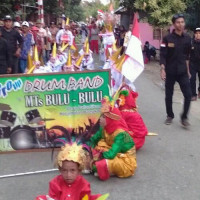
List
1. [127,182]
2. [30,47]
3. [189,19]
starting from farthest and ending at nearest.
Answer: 1. [189,19]
2. [30,47]
3. [127,182]

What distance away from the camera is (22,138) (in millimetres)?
5574

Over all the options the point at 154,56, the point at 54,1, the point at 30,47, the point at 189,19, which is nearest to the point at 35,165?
the point at 30,47

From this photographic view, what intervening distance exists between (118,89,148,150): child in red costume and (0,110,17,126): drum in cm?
148

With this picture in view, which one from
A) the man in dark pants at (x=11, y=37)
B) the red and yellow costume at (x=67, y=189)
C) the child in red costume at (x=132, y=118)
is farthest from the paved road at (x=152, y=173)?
the man in dark pants at (x=11, y=37)

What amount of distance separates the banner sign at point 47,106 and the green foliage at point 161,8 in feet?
42.7

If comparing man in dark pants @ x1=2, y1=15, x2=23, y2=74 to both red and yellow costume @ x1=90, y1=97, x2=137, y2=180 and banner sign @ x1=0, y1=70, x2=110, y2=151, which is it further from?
red and yellow costume @ x1=90, y1=97, x2=137, y2=180

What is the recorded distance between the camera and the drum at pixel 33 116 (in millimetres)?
5594

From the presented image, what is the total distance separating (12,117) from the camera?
5551 mm

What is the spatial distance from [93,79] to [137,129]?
Result: 0.92 metres

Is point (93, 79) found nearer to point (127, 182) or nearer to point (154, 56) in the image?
point (127, 182)

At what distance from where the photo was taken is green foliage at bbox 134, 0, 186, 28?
17859mm

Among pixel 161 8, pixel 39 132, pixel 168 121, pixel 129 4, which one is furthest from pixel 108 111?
pixel 129 4

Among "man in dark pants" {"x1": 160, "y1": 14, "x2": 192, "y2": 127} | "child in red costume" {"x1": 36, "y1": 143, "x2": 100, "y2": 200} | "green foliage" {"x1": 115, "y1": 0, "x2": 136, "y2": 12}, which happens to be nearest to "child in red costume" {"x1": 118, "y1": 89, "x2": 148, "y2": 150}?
"man in dark pants" {"x1": 160, "y1": 14, "x2": 192, "y2": 127}

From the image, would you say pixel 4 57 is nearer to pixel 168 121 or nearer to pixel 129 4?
pixel 168 121
